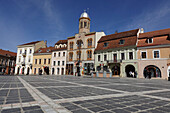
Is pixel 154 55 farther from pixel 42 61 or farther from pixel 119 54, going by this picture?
pixel 42 61

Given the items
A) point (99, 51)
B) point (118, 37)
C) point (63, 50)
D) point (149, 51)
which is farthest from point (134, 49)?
point (63, 50)

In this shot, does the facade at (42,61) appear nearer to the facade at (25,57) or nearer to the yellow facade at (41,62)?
the yellow facade at (41,62)

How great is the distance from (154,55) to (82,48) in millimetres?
20125

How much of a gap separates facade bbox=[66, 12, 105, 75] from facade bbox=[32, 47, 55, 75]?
8032mm

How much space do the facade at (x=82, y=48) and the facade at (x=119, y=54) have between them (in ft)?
9.00

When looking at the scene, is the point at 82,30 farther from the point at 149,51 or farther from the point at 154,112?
the point at 154,112

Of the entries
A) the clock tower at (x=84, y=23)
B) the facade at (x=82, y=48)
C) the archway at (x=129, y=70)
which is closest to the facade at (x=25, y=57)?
the facade at (x=82, y=48)

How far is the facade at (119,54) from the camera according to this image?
2722cm

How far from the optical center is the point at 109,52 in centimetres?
3106

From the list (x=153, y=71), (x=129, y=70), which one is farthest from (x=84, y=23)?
(x=153, y=71)

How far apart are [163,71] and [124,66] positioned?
7.77m

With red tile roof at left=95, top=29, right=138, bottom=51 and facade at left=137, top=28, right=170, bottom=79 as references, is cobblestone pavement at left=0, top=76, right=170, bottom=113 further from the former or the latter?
red tile roof at left=95, top=29, right=138, bottom=51

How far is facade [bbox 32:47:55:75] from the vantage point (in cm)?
4222

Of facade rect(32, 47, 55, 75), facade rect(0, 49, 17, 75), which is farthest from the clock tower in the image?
facade rect(0, 49, 17, 75)
